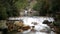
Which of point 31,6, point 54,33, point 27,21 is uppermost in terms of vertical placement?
point 31,6

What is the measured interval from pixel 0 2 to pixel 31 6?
1.95 feet

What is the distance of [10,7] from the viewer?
3631 millimetres

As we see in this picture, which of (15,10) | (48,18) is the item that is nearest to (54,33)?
(48,18)

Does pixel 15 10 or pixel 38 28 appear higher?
pixel 15 10

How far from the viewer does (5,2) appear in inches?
144

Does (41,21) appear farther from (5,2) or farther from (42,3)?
(5,2)

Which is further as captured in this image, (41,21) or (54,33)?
(41,21)

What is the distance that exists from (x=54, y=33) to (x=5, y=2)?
1.09 metres

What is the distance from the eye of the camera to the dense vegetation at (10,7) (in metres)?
3.60

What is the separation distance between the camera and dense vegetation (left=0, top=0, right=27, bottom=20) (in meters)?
3.60

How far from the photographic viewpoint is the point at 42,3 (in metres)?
3.69

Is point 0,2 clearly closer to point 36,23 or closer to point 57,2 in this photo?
point 36,23

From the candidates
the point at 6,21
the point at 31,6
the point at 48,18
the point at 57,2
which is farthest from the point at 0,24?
the point at 57,2

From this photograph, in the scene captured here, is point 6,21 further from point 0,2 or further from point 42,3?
point 42,3
